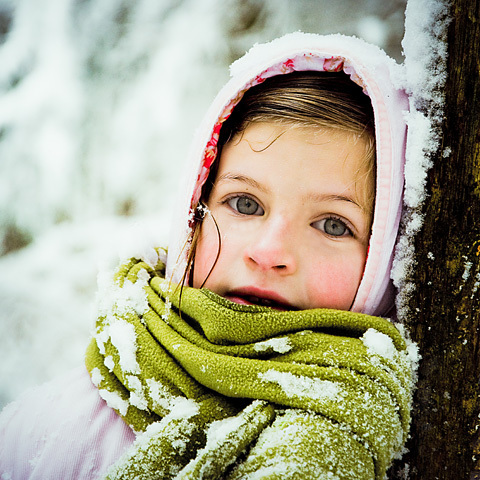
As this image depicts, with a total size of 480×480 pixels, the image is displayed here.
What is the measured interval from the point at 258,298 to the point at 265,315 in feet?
0.41

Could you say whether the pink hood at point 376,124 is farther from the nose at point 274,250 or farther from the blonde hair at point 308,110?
the nose at point 274,250

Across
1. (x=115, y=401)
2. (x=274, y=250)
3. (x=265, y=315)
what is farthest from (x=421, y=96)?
(x=115, y=401)

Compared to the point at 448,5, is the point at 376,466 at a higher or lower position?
lower

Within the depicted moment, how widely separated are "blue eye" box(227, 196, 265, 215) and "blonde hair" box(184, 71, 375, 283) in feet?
0.34

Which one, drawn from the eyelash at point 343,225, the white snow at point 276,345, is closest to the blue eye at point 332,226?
the eyelash at point 343,225

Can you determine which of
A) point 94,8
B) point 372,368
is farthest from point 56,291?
point 372,368

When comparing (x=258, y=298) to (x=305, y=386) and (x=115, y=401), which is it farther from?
(x=115, y=401)

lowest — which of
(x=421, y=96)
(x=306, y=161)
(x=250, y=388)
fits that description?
(x=250, y=388)

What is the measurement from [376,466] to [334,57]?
105cm

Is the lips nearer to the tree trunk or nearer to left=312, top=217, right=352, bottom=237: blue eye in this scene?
left=312, top=217, right=352, bottom=237: blue eye

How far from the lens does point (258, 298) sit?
1142 millimetres

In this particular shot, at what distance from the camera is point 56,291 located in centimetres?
297

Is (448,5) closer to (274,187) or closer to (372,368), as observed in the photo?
(274,187)

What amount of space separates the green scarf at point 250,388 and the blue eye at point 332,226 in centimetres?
26
